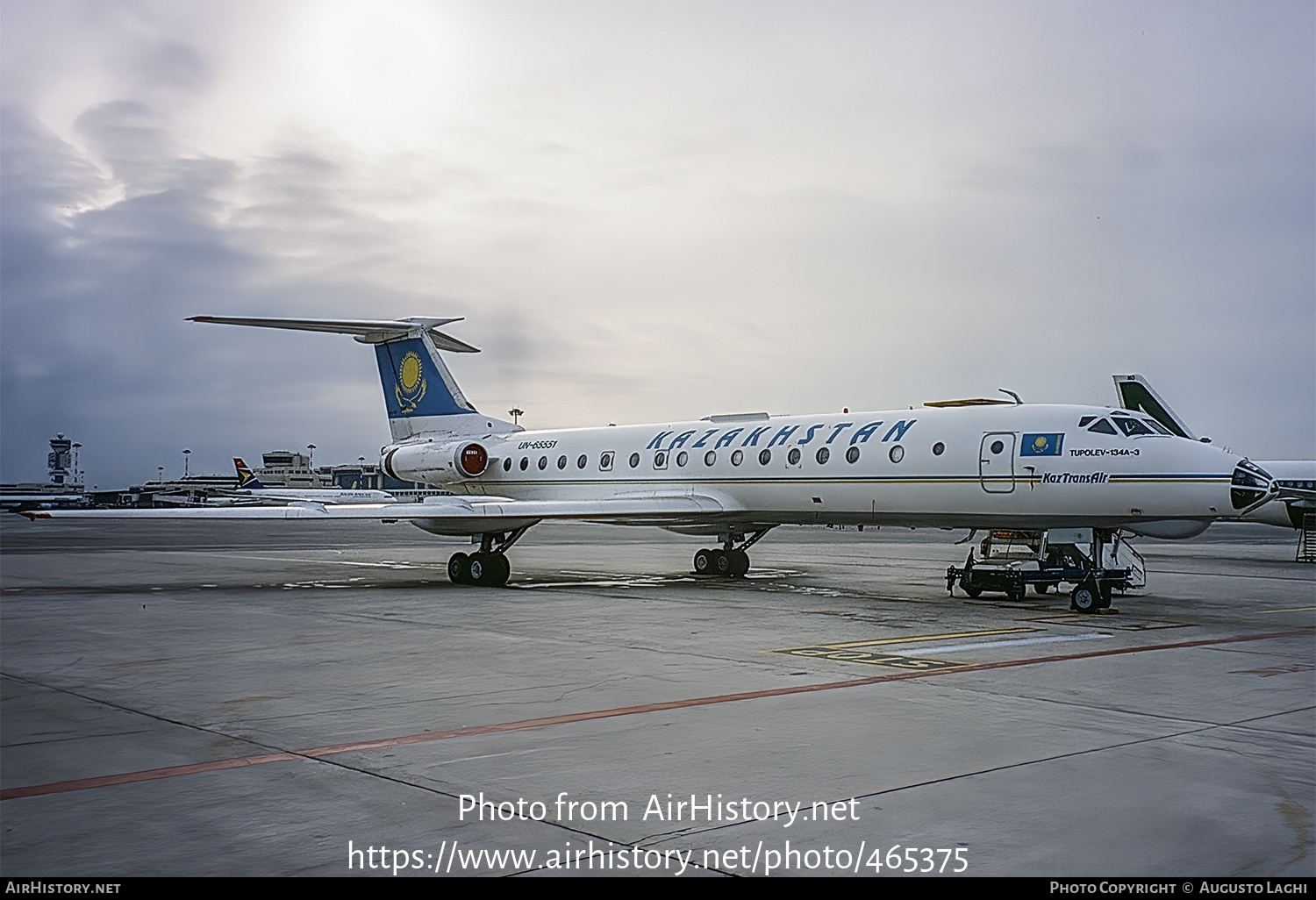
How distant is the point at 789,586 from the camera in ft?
65.1

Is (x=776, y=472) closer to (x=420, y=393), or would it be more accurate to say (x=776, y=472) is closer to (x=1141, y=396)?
(x=420, y=393)

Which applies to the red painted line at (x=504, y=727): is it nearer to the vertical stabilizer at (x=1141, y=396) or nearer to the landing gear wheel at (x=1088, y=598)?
the landing gear wheel at (x=1088, y=598)

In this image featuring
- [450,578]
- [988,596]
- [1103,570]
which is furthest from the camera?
[450,578]

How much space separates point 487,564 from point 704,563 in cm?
496

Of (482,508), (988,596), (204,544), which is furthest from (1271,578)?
(204,544)

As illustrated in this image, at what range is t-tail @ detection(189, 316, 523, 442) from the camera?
83.7 feet

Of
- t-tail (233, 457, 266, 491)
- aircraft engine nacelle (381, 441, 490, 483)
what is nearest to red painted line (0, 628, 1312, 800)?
aircraft engine nacelle (381, 441, 490, 483)

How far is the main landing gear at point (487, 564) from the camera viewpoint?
66.7 feet

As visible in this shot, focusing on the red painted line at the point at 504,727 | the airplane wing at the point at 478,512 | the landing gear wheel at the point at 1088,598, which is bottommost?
the red painted line at the point at 504,727

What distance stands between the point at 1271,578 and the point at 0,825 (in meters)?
23.5

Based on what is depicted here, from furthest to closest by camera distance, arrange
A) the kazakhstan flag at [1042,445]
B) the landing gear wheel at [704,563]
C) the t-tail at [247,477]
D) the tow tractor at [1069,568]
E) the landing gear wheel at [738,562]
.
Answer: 1. the t-tail at [247,477]
2. the landing gear wheel at [704,563]
3. the landing gear wheel at [738,562]
4. the kazakhstan flag at [1042,445]
5. the tow tractor at [1069,568]

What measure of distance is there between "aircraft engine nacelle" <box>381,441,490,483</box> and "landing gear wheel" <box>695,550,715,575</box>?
592cm

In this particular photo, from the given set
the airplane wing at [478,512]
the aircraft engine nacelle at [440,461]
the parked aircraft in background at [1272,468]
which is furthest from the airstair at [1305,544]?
the aircraft engine nacelle at [440,461]
